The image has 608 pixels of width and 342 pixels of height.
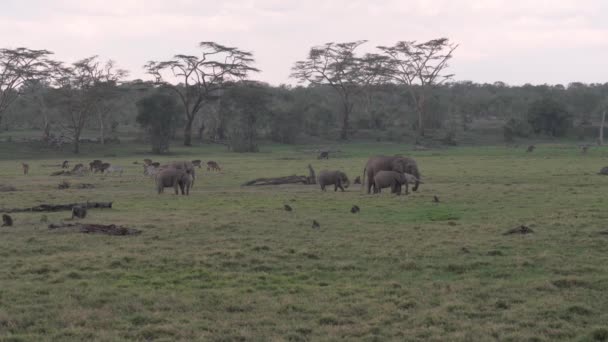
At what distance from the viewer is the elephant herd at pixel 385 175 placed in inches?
915

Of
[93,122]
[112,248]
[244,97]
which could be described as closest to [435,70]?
[244,97]

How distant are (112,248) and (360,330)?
6.36 metres

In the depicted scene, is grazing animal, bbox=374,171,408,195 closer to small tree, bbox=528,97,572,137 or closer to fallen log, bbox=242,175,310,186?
fallen log, bbox=242,175,310,186

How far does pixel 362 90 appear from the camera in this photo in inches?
3214

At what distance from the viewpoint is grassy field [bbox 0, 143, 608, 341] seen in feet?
25.4

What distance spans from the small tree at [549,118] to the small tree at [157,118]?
41286 mm

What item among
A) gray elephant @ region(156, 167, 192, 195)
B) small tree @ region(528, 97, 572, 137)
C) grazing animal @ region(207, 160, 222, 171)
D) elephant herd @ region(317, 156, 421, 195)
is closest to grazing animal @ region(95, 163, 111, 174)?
grazing animal @ region(207, 160, 222, 171)

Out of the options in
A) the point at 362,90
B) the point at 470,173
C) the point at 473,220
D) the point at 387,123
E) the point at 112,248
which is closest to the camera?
the point at 112,248

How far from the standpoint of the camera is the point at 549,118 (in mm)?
78312

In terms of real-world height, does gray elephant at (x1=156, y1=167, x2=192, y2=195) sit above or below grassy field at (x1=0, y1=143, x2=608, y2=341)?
above

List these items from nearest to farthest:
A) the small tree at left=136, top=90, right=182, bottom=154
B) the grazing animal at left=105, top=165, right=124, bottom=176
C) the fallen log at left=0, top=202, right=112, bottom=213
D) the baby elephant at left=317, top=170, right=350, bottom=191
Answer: the fallen log at left=0, top=202, right=112, bottom=213 → the baby elephant at left=317, top=170, right=350, bottom=191 → the grazing animal at left=105, top=165, right=124, bottom=176 → the small tree at left=136, top=90, right=182, bottom=154

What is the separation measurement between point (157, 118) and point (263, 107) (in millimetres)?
10488

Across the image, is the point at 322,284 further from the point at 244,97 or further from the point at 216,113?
the point at 216,113

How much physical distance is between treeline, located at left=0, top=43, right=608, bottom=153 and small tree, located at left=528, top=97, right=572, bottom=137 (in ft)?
0.37
